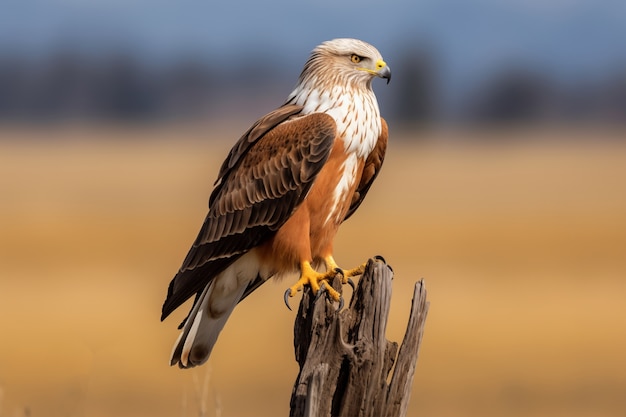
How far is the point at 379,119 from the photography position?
7117mm

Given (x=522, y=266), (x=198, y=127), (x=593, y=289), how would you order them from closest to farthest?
(x=593, y=289)
(x=522, y=266)
(x=198, y=127)

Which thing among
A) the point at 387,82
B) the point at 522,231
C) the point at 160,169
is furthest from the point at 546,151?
the point at 387,82

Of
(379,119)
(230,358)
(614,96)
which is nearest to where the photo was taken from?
(379,119)

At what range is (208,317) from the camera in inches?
276

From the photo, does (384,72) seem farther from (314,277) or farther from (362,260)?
(362,260)

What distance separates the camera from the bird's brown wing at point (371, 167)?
721 centimetres

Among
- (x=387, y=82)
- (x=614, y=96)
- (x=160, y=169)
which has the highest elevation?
(x=614, y=96)

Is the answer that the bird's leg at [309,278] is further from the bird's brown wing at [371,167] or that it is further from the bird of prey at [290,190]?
the bird's brown wing at [371,167]

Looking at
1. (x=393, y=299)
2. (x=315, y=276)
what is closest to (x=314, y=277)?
(x=315, y=276)

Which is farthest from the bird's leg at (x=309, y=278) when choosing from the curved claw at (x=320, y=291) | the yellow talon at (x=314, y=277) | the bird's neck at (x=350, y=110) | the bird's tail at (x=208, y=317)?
the bird's neck at (x=350, y=110)

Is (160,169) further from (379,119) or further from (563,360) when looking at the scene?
(379,119)

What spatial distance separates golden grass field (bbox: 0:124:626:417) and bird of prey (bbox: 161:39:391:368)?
0.55 metres

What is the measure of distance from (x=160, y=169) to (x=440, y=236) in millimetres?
20417

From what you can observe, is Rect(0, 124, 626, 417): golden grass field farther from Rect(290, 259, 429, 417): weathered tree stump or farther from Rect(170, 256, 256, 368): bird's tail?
Rect(290, 259, 429, 417): weathered tree stump
